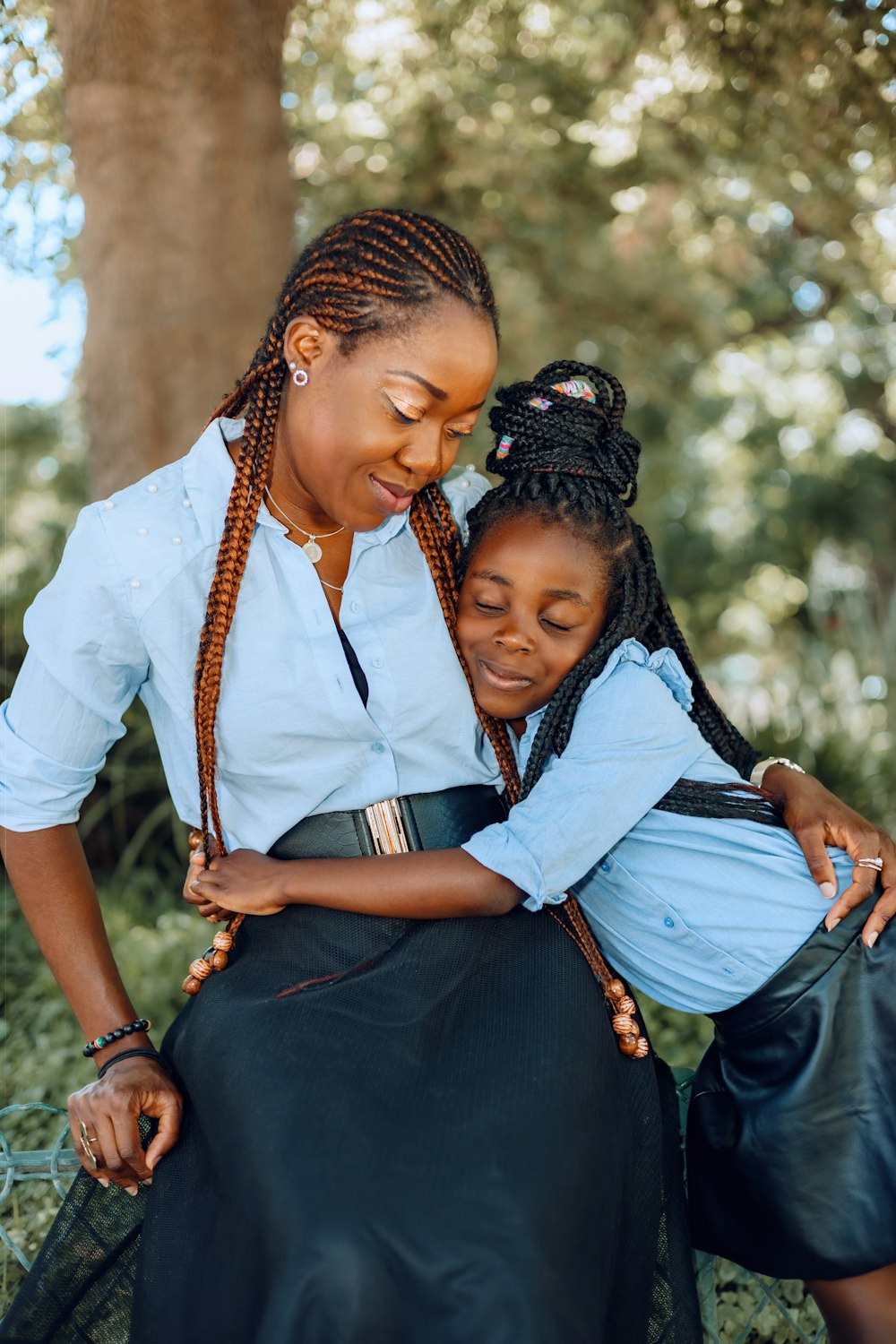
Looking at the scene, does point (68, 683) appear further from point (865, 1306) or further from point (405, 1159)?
point (865, 1306)

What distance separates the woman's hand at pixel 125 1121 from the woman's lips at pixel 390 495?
109cm

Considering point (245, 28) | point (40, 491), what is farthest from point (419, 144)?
point (40, 491)

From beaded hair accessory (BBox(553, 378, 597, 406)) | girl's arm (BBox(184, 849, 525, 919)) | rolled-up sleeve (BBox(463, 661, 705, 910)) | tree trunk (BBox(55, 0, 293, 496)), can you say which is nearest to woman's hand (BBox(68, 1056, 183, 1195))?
girl's arm (BBox(184, 849, 525, 919))

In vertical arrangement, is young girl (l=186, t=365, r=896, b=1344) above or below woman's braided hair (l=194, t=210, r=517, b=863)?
below

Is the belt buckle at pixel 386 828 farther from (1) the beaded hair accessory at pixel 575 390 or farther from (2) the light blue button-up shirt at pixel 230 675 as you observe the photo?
(1) the beaded hair accessory at pixel 575 390

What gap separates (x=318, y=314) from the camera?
7.40 ft

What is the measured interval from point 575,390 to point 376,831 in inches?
39.0

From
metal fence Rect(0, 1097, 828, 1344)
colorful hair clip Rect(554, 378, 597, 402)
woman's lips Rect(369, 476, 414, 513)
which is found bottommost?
metal fence Rect(0, 1097, 828, 1344)

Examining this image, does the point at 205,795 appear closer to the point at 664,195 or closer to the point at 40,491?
the point at 664,195

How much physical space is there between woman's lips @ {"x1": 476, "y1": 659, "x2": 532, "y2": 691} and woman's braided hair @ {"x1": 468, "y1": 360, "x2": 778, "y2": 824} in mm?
70

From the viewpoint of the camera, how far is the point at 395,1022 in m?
2.04

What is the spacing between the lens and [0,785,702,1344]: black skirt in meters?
1.66

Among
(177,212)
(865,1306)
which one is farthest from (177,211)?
(865,1306)

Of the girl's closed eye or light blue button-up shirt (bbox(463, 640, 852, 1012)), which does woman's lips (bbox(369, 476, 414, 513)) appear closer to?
the girl's closed eye
